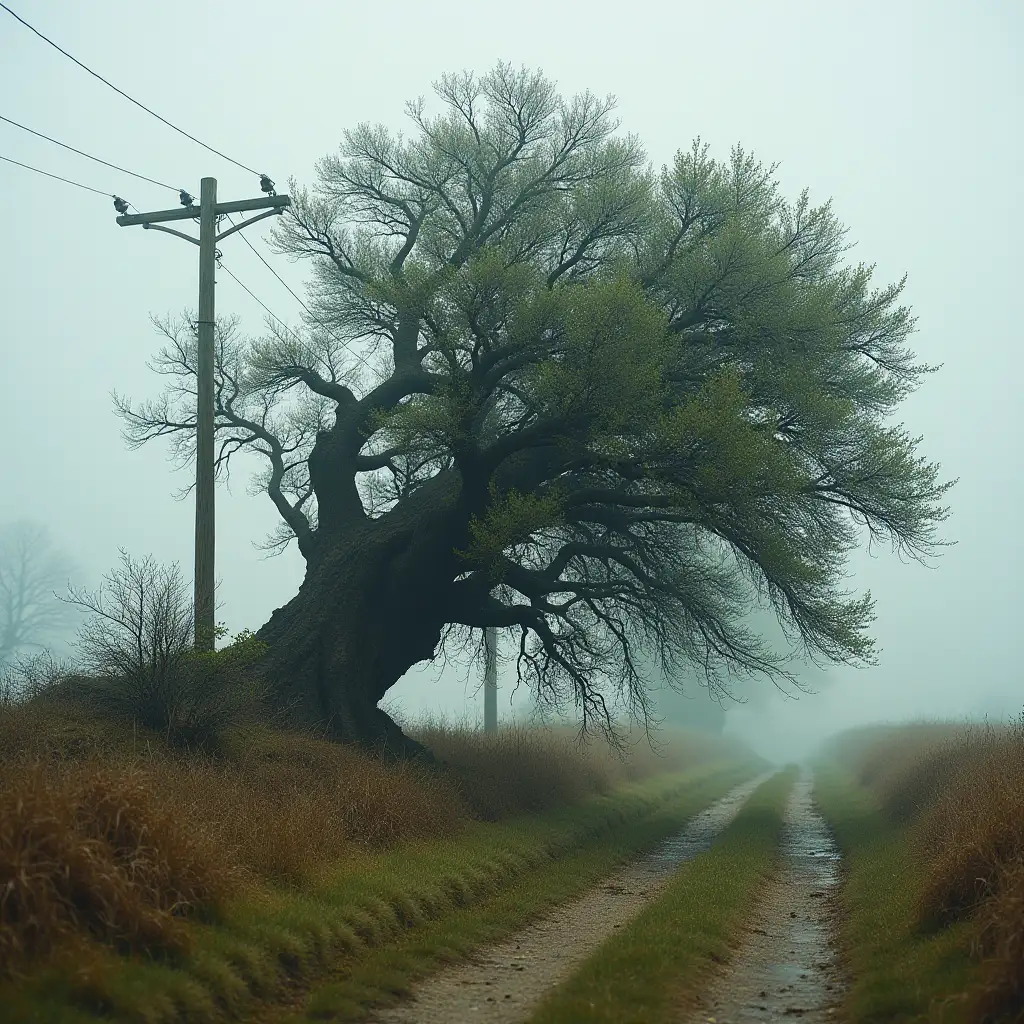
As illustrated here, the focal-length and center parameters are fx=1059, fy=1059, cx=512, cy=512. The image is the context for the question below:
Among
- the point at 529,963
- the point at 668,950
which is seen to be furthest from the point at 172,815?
the point at 668,950

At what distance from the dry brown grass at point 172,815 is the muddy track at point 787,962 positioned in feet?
14.5

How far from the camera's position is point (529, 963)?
10.5 metres

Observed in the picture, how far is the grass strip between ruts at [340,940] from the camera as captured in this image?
7086 millimetres

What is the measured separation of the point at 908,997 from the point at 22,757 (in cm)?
927

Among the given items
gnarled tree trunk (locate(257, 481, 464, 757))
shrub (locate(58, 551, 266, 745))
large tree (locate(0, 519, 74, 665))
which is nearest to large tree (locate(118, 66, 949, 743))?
gnarled tree trunk (locate(257, 481, 464, 757))

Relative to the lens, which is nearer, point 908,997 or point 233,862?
point 908,997

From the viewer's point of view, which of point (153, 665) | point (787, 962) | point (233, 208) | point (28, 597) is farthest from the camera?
point (28, 597)

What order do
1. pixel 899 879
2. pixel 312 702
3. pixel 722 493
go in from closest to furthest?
pixel 899 879
pixel 722 493
pixel 312 702

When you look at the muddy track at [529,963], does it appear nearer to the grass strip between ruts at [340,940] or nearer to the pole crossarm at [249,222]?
the grass strip between ruts at [340,940]

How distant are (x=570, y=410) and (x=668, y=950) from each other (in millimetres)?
10563

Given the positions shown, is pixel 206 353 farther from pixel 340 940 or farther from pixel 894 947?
pixel 894 947

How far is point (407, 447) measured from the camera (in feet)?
63.0

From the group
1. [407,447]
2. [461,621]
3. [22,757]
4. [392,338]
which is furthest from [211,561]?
[392,338]

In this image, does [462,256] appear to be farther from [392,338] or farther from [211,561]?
[211,561]
